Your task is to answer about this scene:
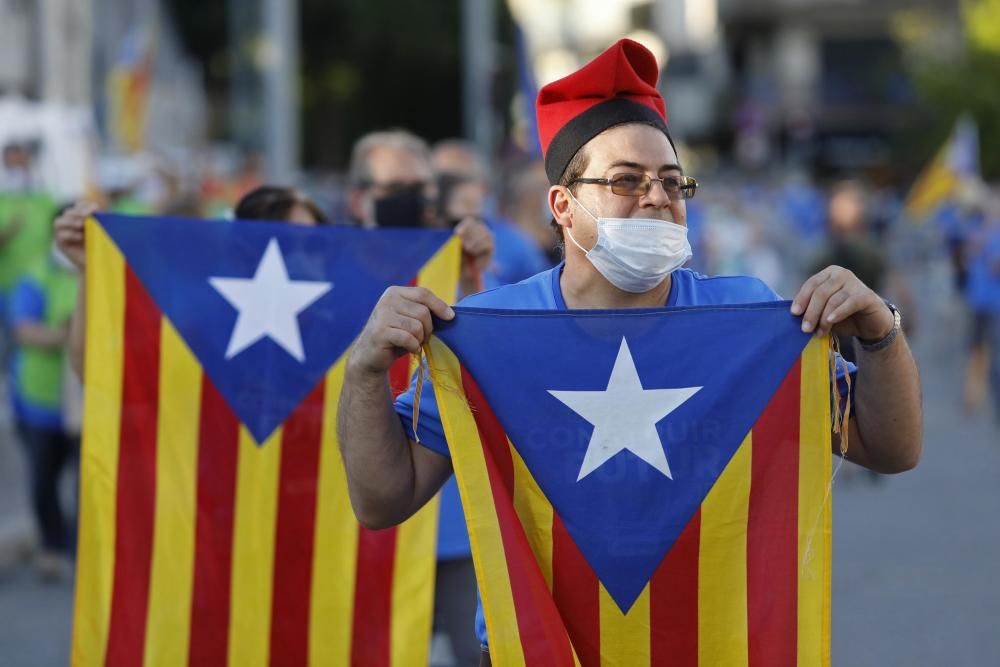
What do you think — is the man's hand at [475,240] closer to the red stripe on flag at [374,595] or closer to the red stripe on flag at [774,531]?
the red stripe on flag at [374,595]

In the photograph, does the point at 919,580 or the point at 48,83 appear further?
the point at 48,83

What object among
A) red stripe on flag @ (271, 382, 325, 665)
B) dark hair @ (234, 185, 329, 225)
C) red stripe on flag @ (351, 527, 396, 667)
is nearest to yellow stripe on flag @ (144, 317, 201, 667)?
red stripe on flag @ (271, 382, 325, 665)

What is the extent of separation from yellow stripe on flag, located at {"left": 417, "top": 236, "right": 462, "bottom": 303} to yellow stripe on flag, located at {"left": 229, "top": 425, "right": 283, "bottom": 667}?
1.94 ft

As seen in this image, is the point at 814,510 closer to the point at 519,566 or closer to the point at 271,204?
the point at 519,566

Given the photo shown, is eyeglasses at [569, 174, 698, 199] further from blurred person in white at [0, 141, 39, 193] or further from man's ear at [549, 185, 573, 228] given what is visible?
blurred person in white at [0, 141, 39, 193]

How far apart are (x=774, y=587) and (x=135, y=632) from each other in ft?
6.19

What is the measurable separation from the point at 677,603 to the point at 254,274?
1899 mm

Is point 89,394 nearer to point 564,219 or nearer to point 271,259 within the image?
point 271,259

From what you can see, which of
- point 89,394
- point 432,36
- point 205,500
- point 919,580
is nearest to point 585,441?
point 205,500

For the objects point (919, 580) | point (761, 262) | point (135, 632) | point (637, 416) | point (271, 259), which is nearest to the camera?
point (637, 416)

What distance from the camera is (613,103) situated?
322 cm

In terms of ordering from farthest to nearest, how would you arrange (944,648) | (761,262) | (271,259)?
(761,262), (944,648), (271,259)

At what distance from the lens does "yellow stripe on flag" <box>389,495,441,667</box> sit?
440 centimetres

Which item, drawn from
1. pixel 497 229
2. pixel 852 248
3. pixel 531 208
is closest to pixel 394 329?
pixel 497 229
